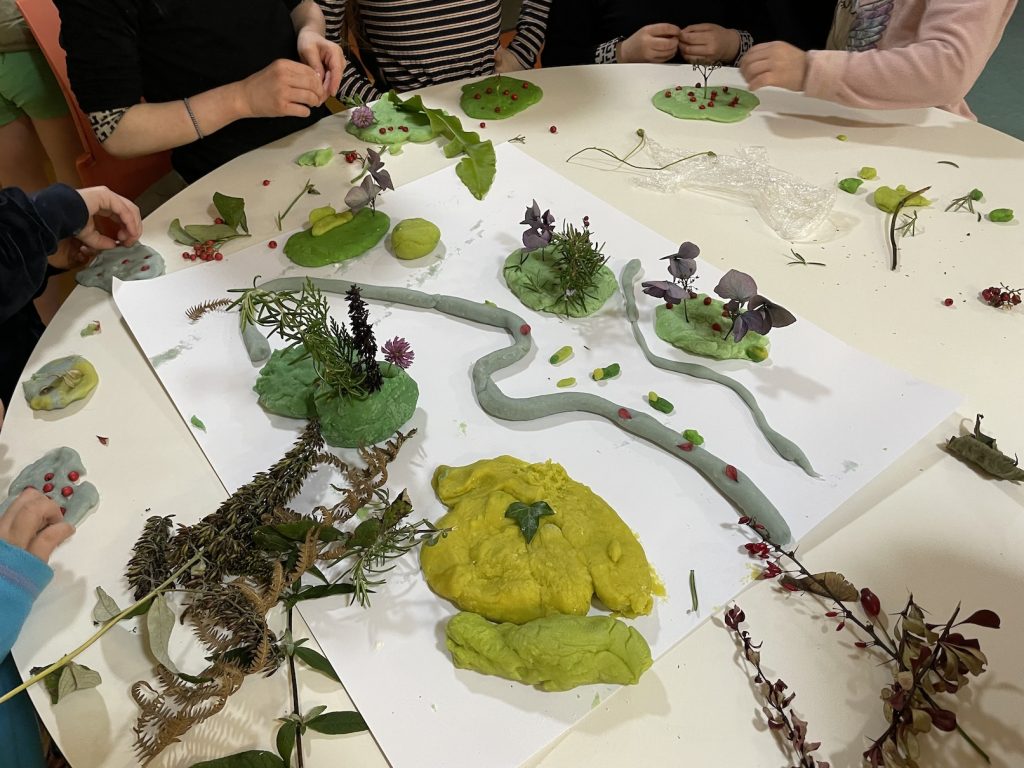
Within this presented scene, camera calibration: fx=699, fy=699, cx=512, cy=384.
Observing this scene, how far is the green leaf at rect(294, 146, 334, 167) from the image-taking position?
1.37m

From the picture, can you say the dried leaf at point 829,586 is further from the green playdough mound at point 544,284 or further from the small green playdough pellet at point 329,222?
the small green playdough pellet at point 329,222

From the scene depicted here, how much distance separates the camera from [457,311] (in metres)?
1.10

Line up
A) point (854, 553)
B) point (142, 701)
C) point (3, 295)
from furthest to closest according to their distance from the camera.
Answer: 1. point (3, 295)
2. point (854, 553)
3. point (142, 701)

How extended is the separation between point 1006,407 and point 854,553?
0.34 metres

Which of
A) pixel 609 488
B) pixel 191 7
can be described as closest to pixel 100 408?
pixel 609 488

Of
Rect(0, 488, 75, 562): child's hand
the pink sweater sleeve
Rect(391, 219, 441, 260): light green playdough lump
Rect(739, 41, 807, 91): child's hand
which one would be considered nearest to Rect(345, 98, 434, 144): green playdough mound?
Rect(391, 219, 441, 260): light green playdough lump

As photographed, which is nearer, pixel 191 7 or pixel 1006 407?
pixel 1006 407

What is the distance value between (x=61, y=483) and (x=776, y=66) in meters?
1.44

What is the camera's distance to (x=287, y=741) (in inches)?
25.6

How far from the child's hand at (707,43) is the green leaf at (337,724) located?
1690 mm

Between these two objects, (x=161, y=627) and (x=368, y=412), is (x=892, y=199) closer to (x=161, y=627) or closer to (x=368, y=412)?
(x=368, y=412)

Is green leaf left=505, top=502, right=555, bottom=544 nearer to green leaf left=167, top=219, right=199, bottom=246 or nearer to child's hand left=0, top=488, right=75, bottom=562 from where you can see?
child's hand left=0, top=488, right=75, bottom=562

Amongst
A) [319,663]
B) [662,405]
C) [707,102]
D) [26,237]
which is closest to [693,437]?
[662,405]

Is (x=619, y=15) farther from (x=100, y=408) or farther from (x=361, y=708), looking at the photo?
(x=361, y=708)
